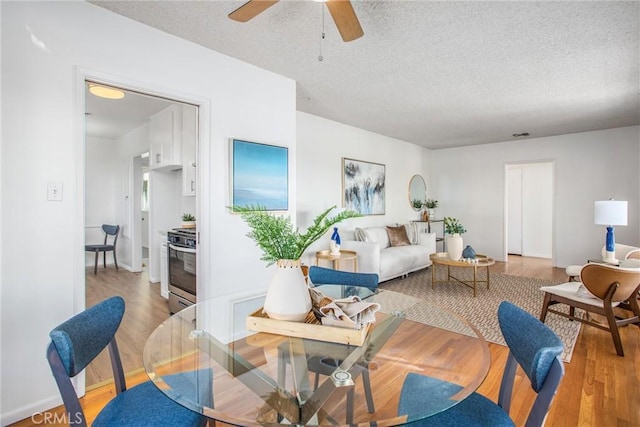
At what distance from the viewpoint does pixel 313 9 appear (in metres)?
2.07

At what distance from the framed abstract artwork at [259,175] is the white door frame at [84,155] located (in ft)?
0.81

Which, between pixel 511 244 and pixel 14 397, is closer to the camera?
pixel 14 397

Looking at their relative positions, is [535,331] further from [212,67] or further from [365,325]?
[212,67]

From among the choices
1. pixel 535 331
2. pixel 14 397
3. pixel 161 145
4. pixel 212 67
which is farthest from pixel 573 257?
pixel 14 397

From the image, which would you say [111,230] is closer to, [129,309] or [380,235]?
[129,309]

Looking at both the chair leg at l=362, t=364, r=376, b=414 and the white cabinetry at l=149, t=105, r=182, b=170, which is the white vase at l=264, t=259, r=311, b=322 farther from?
the white cabinetry at l=149, t=105, r=182, b=170

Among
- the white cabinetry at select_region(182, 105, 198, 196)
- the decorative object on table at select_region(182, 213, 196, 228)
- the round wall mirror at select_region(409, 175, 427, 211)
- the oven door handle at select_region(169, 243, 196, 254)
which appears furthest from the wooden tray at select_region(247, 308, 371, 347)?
the round wall mirror at select_region(409, 175, 427, 211)

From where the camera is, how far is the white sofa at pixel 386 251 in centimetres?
445

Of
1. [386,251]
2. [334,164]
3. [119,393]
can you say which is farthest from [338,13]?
[386,251]

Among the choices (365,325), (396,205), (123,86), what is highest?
(123,86)

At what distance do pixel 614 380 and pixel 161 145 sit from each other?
16.1ft

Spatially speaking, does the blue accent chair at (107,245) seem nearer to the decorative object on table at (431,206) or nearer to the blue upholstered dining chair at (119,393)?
the blue upholstered dining chair at (119,393)

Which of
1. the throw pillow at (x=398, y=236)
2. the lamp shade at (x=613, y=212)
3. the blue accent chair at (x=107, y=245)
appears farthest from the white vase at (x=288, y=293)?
the blue accent chair at (x=107, y=245)

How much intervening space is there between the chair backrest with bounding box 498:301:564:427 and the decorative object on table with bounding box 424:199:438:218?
20.0ft
